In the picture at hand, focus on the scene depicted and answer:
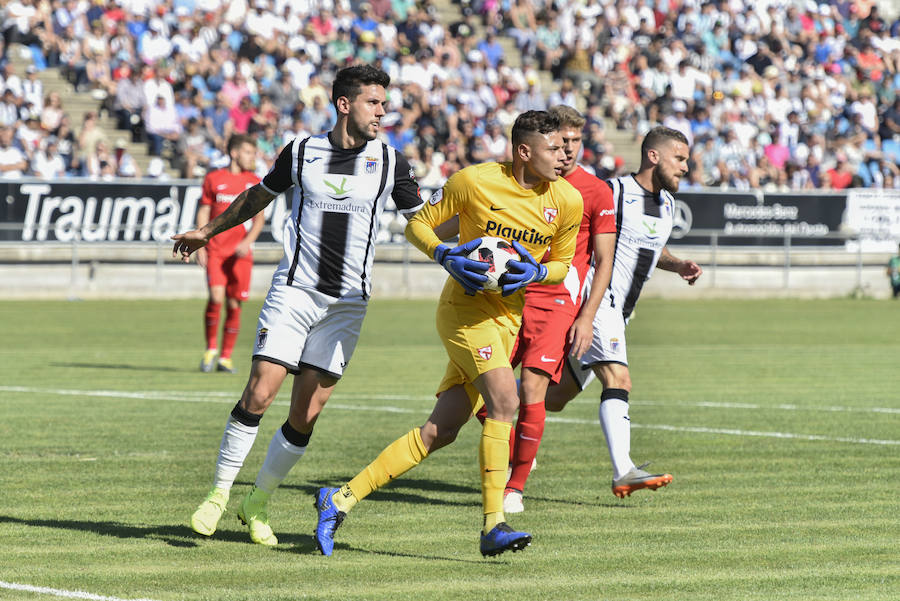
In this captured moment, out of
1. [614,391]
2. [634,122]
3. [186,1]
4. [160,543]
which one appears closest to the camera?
[160,543]

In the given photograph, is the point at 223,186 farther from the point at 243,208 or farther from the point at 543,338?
the point at 243,208

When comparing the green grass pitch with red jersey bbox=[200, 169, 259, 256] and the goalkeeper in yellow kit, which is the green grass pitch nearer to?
the goalkeeper in yellow kit

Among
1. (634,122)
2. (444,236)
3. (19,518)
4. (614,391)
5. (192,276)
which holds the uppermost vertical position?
(444,236)

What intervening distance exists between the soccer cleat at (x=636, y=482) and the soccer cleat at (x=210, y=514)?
232 centimetres

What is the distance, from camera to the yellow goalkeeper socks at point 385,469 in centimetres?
704

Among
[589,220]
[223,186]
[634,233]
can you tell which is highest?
[589,220]

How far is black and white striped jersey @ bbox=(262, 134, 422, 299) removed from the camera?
7395mm

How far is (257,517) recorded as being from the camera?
725 centimetres

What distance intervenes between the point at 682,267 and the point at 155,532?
3.90 m

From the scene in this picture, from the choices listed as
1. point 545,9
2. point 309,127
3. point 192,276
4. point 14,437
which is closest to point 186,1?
point 309,127

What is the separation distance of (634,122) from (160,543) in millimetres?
30376

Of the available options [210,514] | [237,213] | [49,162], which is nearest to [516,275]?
[237,213]

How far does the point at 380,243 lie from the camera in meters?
30.7

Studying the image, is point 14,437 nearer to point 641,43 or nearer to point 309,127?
point 309,127
